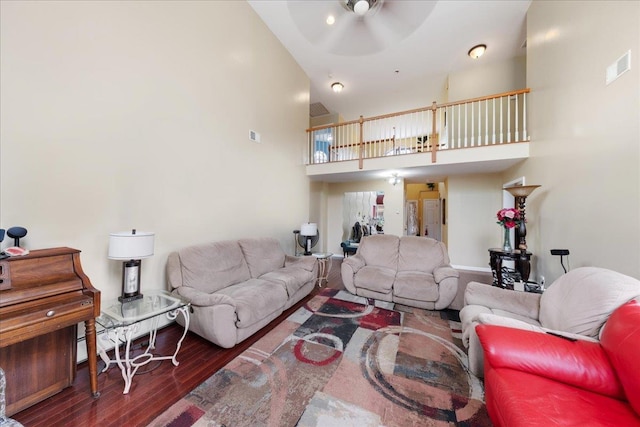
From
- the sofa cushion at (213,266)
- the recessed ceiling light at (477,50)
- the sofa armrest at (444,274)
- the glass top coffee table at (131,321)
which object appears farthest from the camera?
the recessed ceiling light at (477,50)

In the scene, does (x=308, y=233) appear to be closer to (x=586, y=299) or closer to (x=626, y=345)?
(x=586, y=299)

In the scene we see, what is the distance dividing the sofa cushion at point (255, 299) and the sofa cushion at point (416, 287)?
5.08 ft

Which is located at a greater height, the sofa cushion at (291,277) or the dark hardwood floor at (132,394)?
the sofa cushion at (291,277)

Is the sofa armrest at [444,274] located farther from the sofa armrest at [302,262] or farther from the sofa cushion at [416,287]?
the sofa armrest at [302,262]

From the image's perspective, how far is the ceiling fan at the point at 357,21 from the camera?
292cm

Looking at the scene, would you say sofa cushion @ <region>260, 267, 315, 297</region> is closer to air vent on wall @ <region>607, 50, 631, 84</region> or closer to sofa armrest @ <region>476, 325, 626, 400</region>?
sofa armrest @ <region>476, 325, 626, 400</region>

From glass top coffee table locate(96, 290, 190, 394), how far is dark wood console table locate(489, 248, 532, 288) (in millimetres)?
3935

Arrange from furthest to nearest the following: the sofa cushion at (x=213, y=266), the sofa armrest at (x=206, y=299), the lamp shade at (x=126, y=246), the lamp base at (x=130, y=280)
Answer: the sofa cushion at (x=213, y=266) < the sofa armrest at (x=206, y=299) < the lamp base at (x=130, y=280) < the lamp shade at (x=126, y=246)

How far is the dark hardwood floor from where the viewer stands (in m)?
1.43

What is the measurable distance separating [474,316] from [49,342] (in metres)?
3.13

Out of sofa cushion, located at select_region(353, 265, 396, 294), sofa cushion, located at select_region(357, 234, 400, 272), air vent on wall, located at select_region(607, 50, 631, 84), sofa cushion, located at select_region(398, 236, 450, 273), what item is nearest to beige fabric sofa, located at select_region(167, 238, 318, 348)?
sofa cushion, located at select_region(353, 265, 396, 294)

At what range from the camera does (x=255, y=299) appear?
7.73 feet


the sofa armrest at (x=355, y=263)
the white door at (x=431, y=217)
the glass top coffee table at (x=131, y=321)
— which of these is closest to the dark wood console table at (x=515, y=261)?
the sofa armrest at (x=355, y=263)

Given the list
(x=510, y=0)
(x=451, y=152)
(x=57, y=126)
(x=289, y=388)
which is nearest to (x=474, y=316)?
(x=289, y=388)
